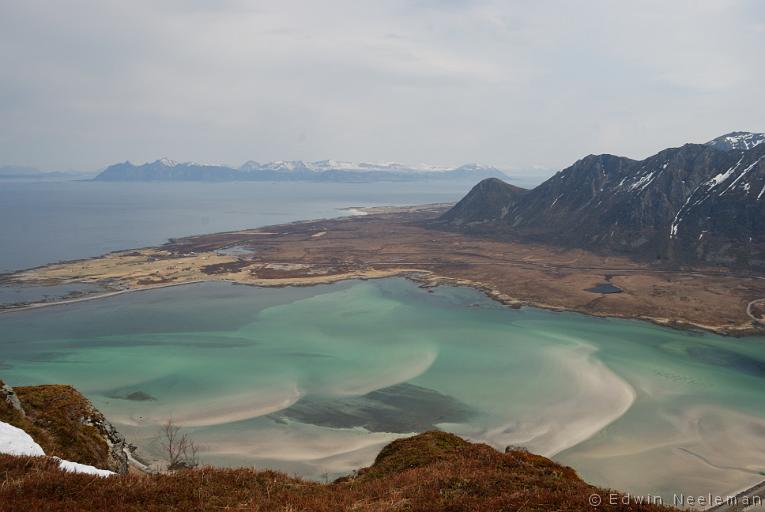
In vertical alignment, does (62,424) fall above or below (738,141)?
below

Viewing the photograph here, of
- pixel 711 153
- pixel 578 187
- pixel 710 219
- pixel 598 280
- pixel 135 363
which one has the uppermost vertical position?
pixel 711 153

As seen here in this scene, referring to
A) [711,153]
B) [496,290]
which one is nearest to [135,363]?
[496,290]

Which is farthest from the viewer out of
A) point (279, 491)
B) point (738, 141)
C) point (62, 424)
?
point (738, 141)

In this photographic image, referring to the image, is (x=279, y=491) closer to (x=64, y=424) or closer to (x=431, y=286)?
(x=64, y=424)

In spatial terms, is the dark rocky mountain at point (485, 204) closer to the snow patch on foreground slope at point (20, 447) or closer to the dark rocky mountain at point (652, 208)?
the dark rocky mountain at point (652, 208)

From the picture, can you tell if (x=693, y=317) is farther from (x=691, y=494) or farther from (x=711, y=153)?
(x=711, y=153)

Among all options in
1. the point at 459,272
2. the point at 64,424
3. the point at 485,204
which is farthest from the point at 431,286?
the point at 485,204
